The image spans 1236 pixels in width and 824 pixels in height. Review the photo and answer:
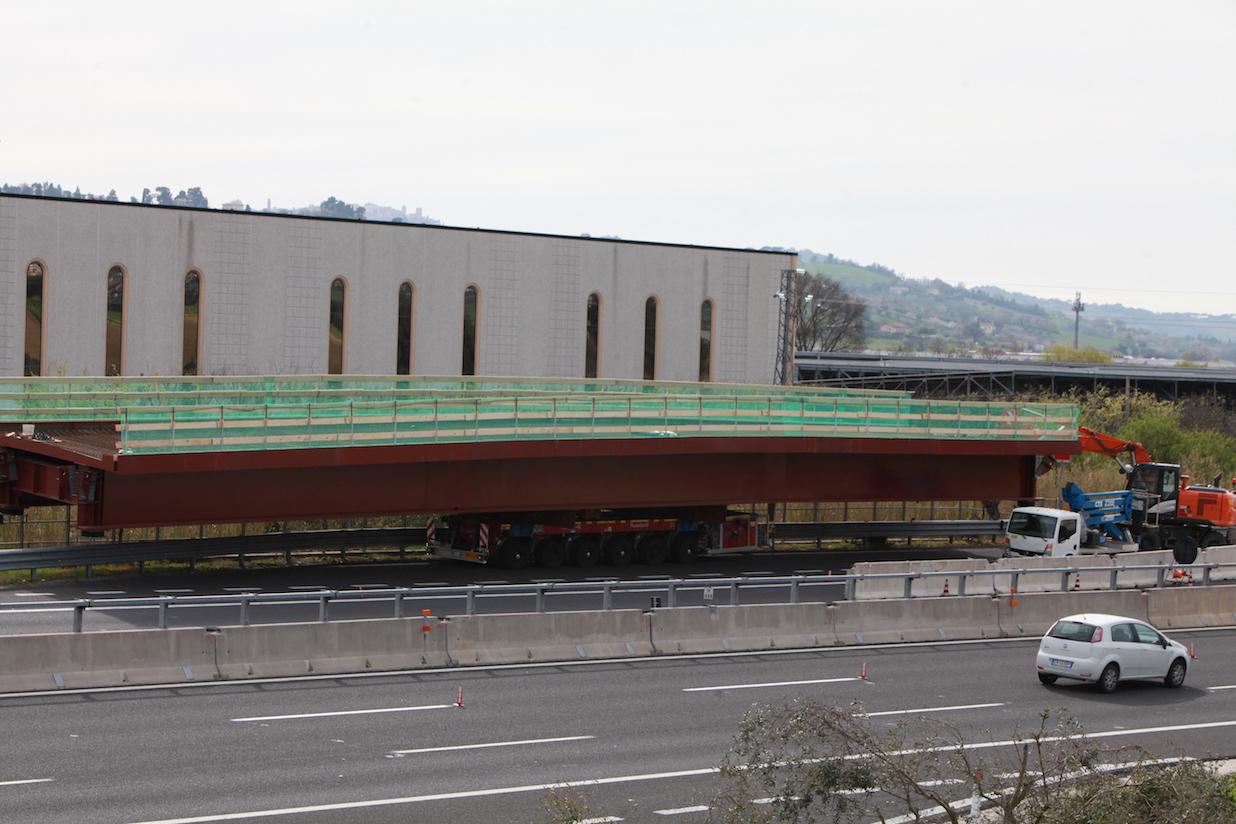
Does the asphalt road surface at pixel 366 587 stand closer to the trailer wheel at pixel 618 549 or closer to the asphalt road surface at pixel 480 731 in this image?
the trailer wheel at pixel 618 549

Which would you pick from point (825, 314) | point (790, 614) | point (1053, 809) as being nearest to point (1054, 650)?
point (790, 614)

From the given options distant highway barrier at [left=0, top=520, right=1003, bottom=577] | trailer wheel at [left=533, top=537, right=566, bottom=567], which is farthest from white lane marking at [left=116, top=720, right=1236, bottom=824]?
trailer wheel at [left=533, top=537, right=566, bottom=567]

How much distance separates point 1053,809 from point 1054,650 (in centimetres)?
1449

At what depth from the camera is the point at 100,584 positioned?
112 ft

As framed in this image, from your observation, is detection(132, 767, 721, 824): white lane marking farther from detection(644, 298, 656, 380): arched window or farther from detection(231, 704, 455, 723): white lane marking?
detection(644, 298, 656, 380): arched window

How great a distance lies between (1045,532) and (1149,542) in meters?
6.12

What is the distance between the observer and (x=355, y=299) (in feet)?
192

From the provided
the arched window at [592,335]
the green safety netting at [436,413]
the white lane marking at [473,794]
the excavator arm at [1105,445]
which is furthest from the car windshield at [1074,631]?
the arched window at [592,335]

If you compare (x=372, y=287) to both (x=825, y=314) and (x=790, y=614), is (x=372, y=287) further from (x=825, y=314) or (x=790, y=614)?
(x=825, y=314)

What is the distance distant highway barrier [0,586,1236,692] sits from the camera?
73.7 feet

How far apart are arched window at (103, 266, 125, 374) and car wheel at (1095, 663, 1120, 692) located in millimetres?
39045

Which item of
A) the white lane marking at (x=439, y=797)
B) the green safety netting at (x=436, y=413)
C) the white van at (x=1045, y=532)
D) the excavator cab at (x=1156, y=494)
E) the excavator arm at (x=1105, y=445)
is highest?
the green safety netting at (x=436, y=413)

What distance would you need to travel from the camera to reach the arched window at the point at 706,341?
6719 centimetres

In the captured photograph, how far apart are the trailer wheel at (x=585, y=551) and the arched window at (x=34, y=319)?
2341 cm
